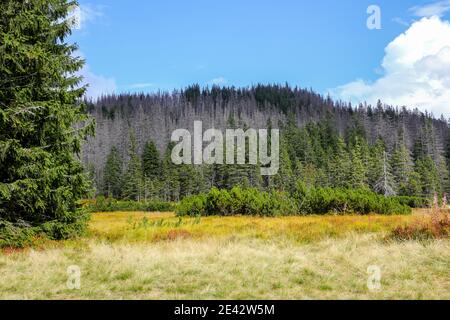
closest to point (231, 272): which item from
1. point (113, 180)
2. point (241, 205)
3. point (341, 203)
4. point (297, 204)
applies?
point (241, 205)

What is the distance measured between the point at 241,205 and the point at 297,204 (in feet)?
14.0

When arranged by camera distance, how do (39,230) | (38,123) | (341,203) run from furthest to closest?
(341,203) < (39,230) < (38,123)

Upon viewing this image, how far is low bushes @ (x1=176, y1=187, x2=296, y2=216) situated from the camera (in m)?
30.3

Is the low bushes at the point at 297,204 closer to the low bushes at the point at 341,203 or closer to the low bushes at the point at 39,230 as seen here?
the low bushes at the point at 341,203

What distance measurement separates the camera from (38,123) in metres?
12.0

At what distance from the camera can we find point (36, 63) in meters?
11.6

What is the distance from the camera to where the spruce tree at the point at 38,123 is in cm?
1114

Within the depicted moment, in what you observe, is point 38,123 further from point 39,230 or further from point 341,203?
point 341,203

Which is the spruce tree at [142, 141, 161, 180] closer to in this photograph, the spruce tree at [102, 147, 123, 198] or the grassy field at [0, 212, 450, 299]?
the spruce tree at [102, 147, 123, 198]

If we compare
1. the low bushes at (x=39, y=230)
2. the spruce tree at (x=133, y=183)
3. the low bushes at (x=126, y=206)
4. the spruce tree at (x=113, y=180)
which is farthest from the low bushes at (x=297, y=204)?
the spruce tree at (x=113, y=180)

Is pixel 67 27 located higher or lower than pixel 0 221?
higher
